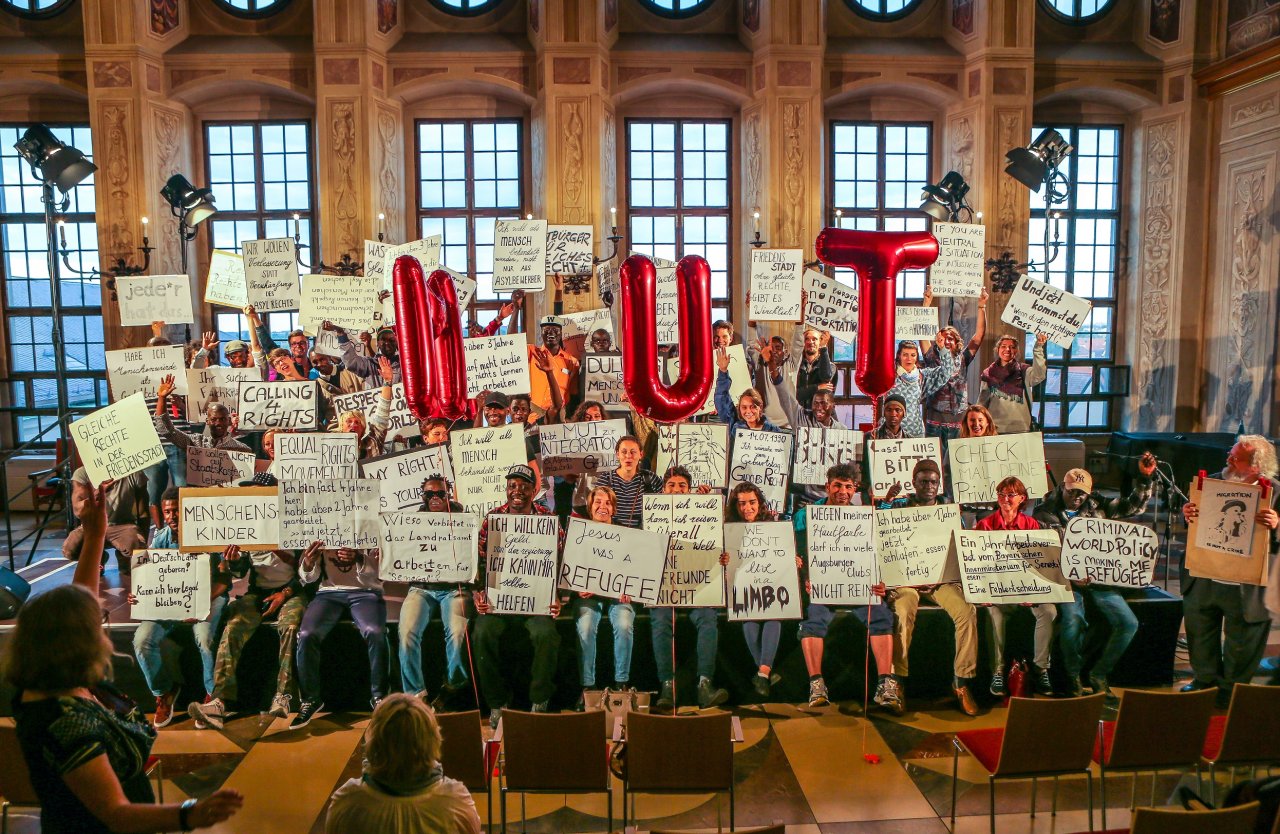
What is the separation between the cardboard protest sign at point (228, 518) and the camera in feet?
18.8

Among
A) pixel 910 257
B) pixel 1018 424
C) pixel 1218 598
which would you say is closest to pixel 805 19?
pixel 1018 424

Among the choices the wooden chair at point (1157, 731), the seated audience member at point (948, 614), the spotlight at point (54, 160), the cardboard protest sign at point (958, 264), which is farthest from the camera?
the spotlight at point (54, 160)

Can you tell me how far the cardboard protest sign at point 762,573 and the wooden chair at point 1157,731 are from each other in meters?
1.89

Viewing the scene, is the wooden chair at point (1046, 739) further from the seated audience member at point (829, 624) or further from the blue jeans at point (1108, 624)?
the blue jeans at point (1108, 624)

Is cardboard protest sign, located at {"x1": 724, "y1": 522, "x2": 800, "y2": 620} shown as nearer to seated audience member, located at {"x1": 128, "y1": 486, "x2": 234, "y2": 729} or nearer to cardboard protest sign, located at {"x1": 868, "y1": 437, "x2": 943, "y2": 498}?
cardboard protest sign, located at {"x1": 868, "y1": 437, "x2": 943, "y2": 498}

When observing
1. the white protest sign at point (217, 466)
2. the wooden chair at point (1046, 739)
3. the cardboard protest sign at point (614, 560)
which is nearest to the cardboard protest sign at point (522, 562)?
the cardboard protest sign at point (614, 560)

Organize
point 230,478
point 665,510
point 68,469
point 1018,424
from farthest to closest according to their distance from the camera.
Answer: point 68,469 → point 1018,424 → point 230,478 → point 665,510

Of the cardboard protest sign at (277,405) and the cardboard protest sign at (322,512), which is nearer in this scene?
the cardboard protest sign at (322,512)

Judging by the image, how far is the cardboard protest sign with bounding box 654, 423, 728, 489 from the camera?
6875 millimetres

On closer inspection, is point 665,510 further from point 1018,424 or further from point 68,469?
point 68,469

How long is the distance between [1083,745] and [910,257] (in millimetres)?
2495

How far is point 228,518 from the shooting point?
18.9 ft

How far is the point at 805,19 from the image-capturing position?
11305 millimetres

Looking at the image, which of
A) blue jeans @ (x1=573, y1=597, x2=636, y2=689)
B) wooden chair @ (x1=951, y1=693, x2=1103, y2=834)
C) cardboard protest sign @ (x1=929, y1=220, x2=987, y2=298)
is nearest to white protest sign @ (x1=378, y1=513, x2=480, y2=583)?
blue jeans @ (x1=573, y1=597, x2=636, y2=689)
